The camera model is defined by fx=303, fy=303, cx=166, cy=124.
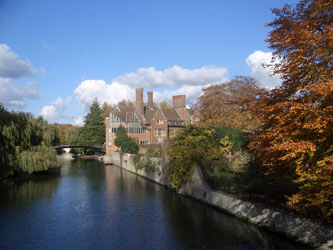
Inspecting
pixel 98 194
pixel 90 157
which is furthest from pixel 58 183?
pixel 90 157

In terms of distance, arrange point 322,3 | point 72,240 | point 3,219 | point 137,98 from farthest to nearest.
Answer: point 137,98 → point 3,219 → point 72,240 → point 322,3

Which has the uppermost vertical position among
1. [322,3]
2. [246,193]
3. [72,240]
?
[322,3]

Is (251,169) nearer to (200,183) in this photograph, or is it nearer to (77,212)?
(200,183)

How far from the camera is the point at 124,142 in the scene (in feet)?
171

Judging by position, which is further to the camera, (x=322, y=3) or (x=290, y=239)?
(x=290, y=239)

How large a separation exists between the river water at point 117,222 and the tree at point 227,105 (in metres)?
14.7

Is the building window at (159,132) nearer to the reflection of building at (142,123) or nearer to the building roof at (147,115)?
the reflection of building at (142,123)

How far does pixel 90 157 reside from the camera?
74312 mm

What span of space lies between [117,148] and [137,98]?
11.2m

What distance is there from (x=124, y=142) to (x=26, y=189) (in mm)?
22844

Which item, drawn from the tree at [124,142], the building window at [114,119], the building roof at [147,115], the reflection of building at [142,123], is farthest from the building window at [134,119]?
the tree at [124,142]

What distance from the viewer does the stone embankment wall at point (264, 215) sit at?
44.3 feet

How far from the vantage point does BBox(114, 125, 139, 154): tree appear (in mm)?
51969

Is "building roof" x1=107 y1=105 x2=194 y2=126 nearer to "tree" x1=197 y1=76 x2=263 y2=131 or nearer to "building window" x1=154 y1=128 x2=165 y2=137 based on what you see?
"building window" x1=154 y1=128 x2=165 y2=137
